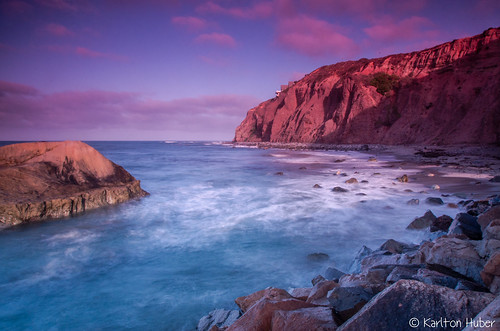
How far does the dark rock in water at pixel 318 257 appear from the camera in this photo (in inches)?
174

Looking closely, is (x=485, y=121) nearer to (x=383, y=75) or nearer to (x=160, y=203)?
(x=383, y=75)

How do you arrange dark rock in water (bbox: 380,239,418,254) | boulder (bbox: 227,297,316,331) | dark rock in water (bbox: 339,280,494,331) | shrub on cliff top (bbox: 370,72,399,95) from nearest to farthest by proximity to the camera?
dark rock in water (bbox: 339,280,494,331) < boulder (bbox: 227,297,316,331) < dark rock in water (bbox: 380,239,418,254) < shrub on cliff top (bbox: 370,72,399,95)

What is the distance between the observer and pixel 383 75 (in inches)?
1473

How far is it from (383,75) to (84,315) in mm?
43019

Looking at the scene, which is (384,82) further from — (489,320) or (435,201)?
(489,320)

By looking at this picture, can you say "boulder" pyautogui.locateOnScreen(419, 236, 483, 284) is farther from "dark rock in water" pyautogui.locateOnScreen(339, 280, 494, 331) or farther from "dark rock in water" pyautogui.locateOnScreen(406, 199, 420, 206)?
"dark rock in water" pyautogui.locateOnScreen(406, 199, 420, 206)

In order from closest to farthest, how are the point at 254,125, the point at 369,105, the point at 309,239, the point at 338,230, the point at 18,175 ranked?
the point at 309,239
the point at 338,230
the point at 18,175
the point at 369,105
the point at 254,125

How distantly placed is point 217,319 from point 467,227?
3516mm

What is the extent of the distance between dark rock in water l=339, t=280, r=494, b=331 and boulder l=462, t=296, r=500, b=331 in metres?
0.25

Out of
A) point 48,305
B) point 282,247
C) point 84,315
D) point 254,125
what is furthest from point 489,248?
point 254,125

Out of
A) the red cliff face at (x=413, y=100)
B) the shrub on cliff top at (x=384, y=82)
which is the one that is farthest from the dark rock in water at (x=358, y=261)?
the shrub on cliff top at (x=384, y=82)

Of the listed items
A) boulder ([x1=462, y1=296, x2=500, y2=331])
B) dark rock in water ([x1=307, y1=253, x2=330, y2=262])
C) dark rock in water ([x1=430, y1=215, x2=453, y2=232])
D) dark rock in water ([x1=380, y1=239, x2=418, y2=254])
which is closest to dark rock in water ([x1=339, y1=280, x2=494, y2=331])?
boulder ([x1=462, y1=296, x2=500, y2=331])

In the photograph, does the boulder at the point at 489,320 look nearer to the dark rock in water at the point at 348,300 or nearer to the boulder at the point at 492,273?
the dark rock in water at the point at 348,300

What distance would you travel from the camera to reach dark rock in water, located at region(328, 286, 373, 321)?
1.88 meters
